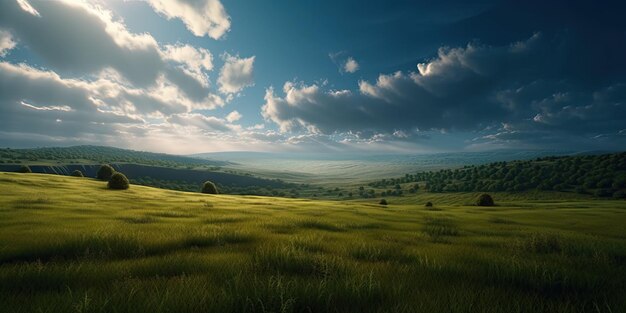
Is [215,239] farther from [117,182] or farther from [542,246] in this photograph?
[117,182]

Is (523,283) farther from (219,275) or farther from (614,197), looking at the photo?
(614,197)

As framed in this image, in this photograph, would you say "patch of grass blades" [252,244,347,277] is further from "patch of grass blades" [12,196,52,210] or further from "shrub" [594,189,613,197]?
"shrub" [594,189,613,197]

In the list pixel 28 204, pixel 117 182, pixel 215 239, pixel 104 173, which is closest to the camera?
pixel 215 239


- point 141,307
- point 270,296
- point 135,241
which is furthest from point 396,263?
point 135,241

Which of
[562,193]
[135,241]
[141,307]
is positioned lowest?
[562,193]

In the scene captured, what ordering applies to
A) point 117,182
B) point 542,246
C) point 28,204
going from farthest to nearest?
1. point 117,182
2. point 28,204
3. point 542,246

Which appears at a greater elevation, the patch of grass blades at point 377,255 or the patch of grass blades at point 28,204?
the patch of grass blades at point 377,255

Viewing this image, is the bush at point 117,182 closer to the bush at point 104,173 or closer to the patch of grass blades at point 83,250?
the bush at point 104,173

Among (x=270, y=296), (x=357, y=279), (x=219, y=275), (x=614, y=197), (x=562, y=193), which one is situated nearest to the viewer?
(x=270, y=296)

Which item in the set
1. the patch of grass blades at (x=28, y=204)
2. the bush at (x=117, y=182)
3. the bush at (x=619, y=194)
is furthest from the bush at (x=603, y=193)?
the patch of grass blades at (x=28, y=204)

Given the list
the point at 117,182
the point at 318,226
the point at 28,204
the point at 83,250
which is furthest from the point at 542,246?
the point at 117,182

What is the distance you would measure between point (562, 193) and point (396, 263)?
691 ft

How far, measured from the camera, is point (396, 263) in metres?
5.38

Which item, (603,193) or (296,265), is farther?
(603,193)
